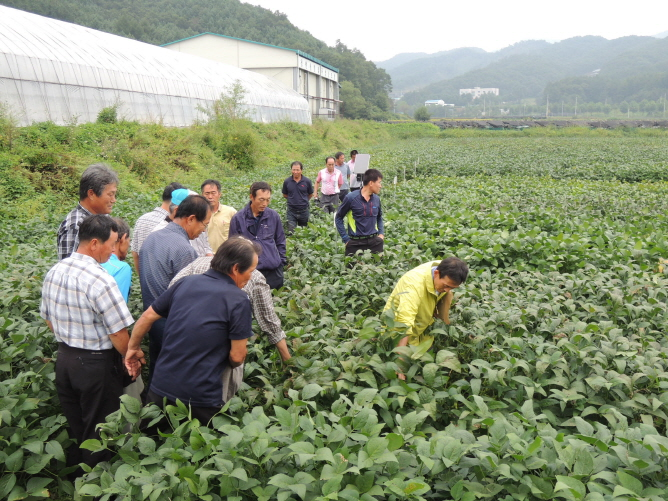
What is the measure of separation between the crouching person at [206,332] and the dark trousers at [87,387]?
448 millimetres

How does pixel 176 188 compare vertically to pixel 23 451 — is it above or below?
above

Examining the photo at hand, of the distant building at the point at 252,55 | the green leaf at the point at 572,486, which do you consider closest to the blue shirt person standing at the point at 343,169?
the green leaf at the point at 572,486

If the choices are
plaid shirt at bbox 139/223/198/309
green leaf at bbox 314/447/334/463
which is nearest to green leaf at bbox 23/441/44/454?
plaid shirt at bbox 139/223/198/309

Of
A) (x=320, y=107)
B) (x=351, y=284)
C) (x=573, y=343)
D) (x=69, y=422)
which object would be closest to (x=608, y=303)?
(x=573, y=343)

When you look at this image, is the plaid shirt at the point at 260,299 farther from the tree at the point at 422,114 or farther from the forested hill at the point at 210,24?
the tree at the point at 422,114

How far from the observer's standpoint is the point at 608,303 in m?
4.84

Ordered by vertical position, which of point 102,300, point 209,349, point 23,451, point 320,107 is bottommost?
point 23,451

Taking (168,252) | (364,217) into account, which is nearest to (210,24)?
(364,217)

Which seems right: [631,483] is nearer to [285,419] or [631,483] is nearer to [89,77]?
[285,419]

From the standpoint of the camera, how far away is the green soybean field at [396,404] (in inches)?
93.7

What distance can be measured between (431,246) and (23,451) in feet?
17.7

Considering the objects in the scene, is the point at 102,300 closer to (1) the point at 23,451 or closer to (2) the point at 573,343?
(1) the point at 23,451

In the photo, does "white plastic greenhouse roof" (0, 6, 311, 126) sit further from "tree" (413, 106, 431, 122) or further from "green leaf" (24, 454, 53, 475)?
"tree" (413, 106, 431, 122)

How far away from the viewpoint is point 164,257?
3.74 metres
